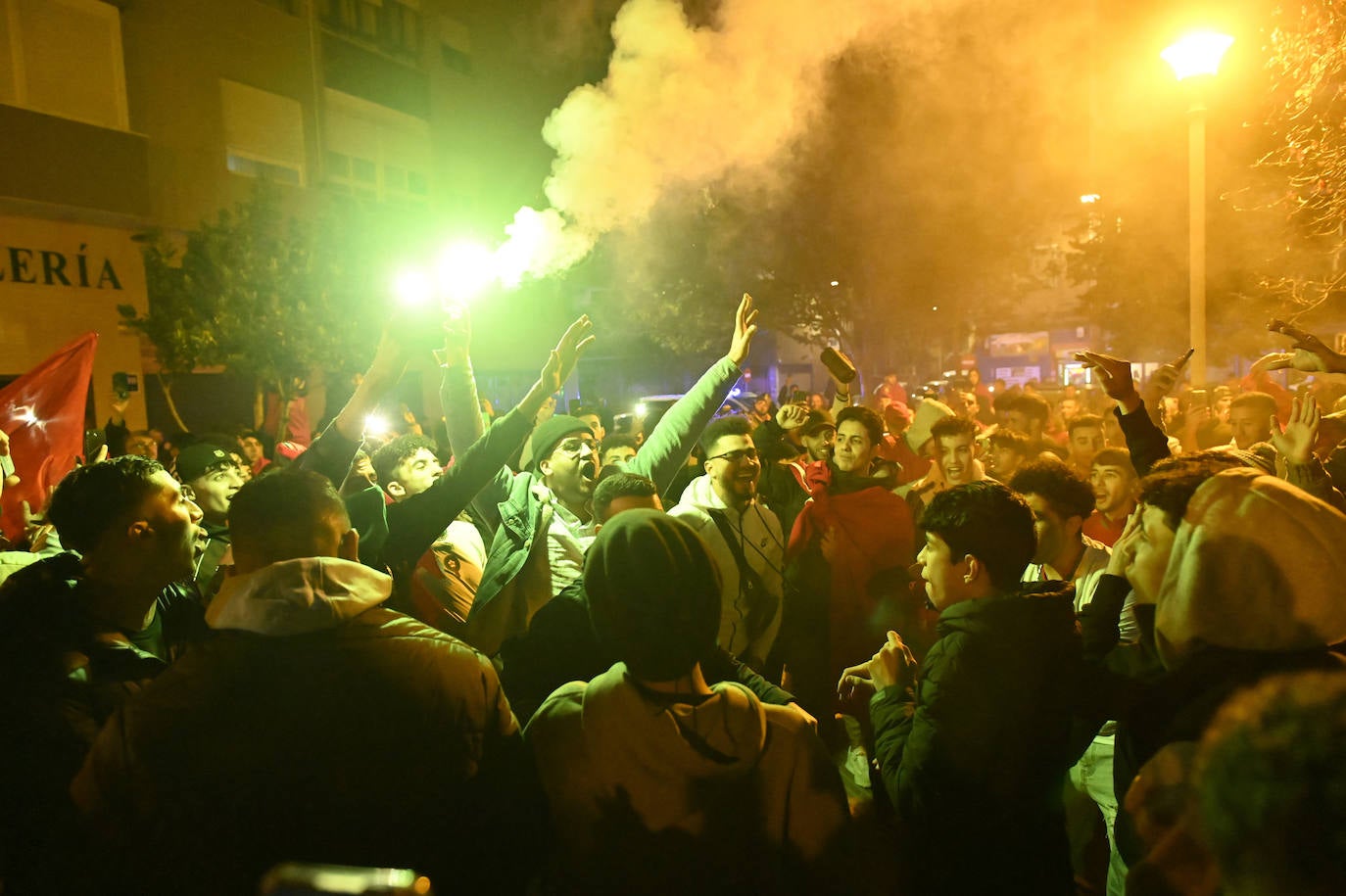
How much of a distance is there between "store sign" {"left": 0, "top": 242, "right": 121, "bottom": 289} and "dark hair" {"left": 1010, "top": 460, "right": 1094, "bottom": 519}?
16635 millimetres

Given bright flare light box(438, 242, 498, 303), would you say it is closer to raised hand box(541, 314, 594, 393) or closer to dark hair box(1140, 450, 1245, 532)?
raised hand box(541, 314, 594, 393)

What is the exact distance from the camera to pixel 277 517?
84.5 inches

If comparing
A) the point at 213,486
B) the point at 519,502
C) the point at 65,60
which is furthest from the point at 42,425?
the point at 65,60

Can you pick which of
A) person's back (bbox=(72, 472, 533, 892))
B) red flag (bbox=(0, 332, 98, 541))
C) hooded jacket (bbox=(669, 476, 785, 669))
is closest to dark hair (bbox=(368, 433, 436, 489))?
hooded jacket (bbox=(669, 476, 785, 669))

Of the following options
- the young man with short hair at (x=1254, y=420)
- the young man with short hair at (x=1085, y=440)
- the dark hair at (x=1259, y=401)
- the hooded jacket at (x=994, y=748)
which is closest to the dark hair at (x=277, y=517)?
the hooded jacket at (x=994, y=748)

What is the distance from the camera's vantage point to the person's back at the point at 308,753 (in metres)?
1.80

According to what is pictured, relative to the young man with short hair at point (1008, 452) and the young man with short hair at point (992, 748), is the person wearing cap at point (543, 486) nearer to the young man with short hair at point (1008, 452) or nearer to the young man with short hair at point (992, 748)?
the young man with short hair at point (992, 748)

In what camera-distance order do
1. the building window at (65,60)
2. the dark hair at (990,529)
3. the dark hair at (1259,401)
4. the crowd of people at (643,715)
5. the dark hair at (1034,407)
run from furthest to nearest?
the building window at (65,60) < the dark hair at (1034,407) < the dark hair at (1259,401) < the dark hair at (990,529) < the crowd of people at (643,715)

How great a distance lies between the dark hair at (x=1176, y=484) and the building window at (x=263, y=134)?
19.3 metres

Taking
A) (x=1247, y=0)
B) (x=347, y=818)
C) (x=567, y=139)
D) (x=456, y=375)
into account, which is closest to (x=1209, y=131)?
(x=1247, y=0)

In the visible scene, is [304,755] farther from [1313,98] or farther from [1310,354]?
[1313,98]

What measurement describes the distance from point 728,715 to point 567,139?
21.2 feet

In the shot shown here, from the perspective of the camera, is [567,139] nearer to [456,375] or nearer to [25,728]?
[456,375]

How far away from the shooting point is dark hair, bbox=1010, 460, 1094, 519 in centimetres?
376
